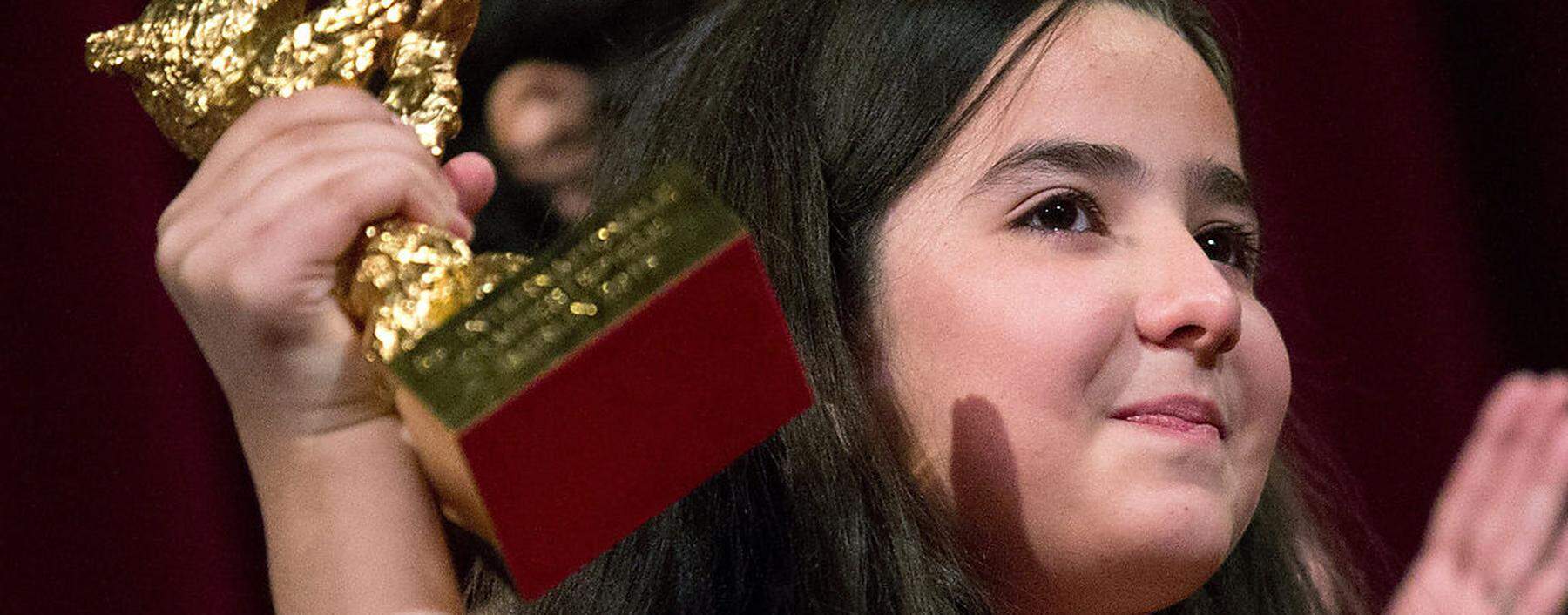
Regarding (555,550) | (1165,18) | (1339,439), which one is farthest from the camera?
(1339,439)

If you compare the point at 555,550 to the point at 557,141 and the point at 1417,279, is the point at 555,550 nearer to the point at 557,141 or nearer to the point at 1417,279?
the point at 557,141

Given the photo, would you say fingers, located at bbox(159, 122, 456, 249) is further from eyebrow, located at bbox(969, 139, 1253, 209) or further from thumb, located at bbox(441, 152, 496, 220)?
eyebrow, located at bbox(969, 139, 1253, 209)

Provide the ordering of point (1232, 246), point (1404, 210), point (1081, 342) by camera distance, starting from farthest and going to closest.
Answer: point (1404, 210) → point (1232, 246) → point (1081, 342)

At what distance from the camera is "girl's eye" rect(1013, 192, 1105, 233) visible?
657 mm

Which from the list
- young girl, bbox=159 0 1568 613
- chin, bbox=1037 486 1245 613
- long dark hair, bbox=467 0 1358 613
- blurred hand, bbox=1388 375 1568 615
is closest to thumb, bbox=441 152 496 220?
young girl, bbox=159 0 1568 613

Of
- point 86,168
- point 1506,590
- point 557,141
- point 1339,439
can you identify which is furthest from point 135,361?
point 1339,439

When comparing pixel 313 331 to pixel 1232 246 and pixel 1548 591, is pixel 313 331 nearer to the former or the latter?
pixel 1232 246

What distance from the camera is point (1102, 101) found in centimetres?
67

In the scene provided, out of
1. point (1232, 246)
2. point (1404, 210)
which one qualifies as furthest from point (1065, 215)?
point (1404, 210)

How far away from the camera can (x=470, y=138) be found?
987 mm

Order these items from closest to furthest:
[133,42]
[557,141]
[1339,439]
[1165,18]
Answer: [133,42] → [1165,18] → [557,141] → [1339,439]

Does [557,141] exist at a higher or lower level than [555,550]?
lower

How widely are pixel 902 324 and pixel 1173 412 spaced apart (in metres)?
0.11

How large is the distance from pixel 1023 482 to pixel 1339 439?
671 mm
